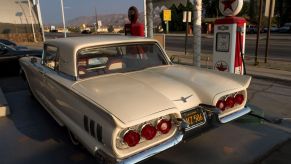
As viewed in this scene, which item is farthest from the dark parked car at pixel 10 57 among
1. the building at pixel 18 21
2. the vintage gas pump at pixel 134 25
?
the building at pixel 18 21

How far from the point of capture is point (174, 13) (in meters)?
56.9

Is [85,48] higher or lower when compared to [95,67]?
higher

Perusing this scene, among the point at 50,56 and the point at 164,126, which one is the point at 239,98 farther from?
the point at 50,56

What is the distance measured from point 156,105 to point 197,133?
0.67 meters

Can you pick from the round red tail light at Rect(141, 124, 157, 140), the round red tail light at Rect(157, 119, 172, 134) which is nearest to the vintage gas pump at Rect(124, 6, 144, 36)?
the round red tail light at Rect(157, 119, 172, 134)

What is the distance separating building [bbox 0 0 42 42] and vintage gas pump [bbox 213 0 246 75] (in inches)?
1086

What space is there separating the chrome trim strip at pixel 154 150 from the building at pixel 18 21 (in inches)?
1171

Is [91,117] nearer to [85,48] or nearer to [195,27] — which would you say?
[85,48]

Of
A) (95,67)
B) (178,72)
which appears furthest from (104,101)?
(178,72)

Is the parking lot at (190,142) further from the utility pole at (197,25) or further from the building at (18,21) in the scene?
the building at (18,21)

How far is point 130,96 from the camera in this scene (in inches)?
102

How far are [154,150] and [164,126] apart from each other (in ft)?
0.83

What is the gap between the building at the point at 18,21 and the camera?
96.3 feet

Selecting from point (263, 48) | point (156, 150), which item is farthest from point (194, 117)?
point (263, 48)
